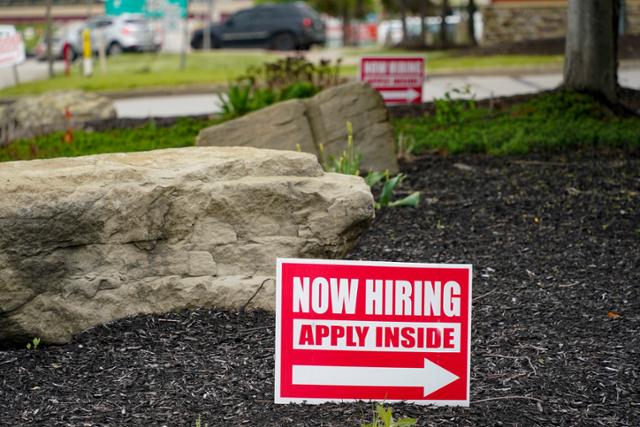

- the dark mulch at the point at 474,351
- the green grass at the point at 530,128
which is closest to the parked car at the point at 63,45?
the green grass at the point at 530,128

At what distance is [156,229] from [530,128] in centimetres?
592

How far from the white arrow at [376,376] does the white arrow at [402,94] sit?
753 centimetres

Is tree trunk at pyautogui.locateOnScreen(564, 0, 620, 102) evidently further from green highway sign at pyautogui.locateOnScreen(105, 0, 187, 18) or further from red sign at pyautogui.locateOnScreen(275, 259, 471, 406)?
green highway sign at pyautogui.locateOnScreen(105, 0, 187, 18)

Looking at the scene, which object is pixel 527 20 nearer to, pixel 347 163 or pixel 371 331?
pixel 347 163

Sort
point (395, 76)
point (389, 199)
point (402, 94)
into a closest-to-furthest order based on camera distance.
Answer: point (389, 199) → point (395, 76) → point (402, 94)

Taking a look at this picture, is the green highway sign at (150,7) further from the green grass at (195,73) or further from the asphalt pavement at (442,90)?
the asphalt pavement at (442,90)

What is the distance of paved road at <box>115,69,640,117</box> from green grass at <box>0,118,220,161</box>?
3856mm

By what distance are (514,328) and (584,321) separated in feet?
1.20

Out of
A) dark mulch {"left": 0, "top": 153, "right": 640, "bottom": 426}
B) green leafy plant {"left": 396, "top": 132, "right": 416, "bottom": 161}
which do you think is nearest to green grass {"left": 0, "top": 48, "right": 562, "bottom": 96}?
green leafy plant {"left": 396, "top": 132, "right": 416, "bottom": 161}

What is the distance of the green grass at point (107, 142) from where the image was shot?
922 centimetres

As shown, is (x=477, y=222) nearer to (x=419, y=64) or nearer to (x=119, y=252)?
(x=119, y=252)

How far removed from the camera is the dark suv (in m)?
36.1

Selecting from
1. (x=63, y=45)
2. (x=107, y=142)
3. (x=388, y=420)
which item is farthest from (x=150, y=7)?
(x=388, y=420)

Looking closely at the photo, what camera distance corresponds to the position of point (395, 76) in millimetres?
10945
